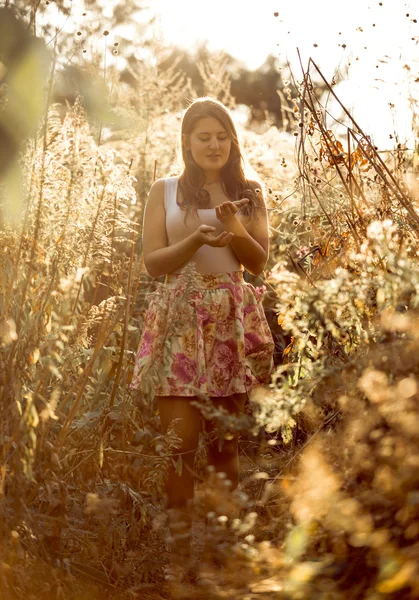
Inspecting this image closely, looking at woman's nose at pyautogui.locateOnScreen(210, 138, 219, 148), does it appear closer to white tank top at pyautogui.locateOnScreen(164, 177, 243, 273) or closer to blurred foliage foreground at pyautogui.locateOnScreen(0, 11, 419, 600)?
white tank top at pyautogui.locateOnScreen(164, 177, 243, 273)

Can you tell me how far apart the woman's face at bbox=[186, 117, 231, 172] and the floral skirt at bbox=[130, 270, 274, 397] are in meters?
0.45

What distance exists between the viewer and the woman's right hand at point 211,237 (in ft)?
9.36

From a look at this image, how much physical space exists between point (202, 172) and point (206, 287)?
1.62 feet

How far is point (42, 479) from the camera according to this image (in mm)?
2104

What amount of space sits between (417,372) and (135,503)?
45.8 inches

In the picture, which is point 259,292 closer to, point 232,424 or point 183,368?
point 183,368

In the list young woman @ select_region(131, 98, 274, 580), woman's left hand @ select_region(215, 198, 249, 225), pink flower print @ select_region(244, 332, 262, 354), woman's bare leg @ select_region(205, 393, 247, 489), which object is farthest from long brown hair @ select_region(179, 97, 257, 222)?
woman's bare leg @ select_region(205, 393, 247, 489)

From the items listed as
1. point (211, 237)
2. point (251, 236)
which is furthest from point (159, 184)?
point (211, 237)

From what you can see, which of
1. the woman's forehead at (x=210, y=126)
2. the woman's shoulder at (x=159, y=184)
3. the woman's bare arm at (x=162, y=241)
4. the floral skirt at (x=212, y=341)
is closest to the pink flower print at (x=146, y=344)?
the floral skirt at (x=212, y=341)

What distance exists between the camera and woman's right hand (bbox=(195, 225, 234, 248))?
2854 mm

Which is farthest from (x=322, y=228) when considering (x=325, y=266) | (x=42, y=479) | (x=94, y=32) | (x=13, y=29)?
(x=13, y=29)

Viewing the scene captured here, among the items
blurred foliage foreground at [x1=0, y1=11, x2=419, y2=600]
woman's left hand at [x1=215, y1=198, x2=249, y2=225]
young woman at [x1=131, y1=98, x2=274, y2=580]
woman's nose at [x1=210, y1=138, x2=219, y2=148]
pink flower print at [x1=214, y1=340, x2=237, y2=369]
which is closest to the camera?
blurred foliage foreground at [x1=0, y1=11, x2=419, y2=600]

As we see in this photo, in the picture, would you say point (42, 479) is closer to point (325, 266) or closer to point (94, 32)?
point (325, 266)

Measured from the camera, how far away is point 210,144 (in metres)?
3.22
